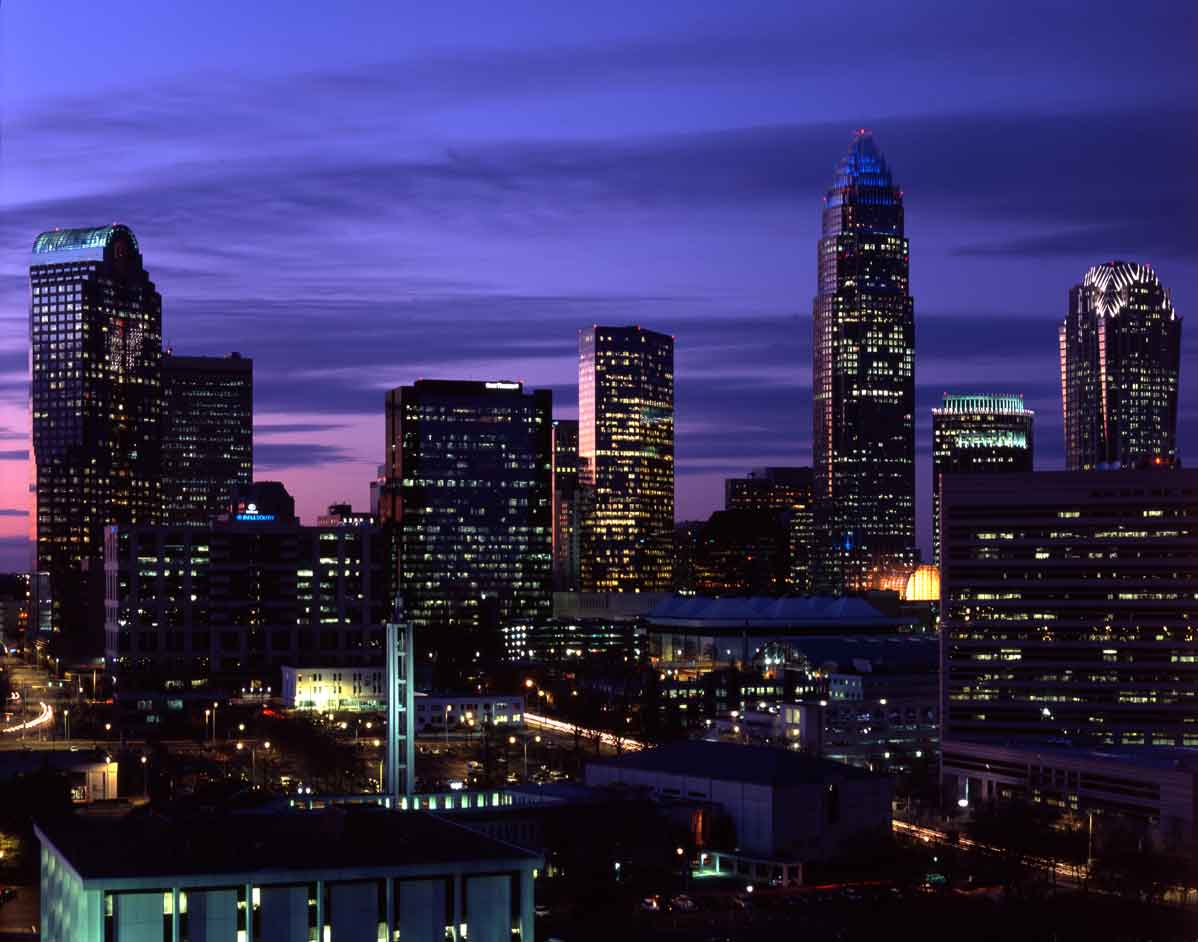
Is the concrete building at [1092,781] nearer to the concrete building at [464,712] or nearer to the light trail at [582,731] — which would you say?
the light trail at [582,731]

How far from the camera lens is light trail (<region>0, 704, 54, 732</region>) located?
5310 inches

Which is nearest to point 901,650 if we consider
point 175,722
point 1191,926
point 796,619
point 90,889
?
point 796,619

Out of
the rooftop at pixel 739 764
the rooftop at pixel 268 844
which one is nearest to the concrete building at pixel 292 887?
the rooftop at pixel 268 844

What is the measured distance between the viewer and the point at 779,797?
3214 inches

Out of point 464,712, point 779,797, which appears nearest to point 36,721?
point 464,712

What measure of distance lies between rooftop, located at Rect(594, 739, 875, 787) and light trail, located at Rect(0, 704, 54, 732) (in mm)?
53769

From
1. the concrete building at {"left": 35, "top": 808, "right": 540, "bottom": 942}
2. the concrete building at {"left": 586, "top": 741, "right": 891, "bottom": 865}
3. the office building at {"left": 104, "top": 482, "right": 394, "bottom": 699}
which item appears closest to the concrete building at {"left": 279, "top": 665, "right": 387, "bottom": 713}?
the office building at {"left": 104, "top": 482, "right": 394, "bottom": 699}

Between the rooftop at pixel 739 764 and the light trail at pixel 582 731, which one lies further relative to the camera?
the light trail at pixel 582 731

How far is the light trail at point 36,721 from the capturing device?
13488 cm

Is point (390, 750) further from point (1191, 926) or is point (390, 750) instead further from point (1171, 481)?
point (1171, 481)

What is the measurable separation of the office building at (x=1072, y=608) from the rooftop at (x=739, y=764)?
26486mm

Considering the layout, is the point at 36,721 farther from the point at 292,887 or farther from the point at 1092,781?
the point at 292,887

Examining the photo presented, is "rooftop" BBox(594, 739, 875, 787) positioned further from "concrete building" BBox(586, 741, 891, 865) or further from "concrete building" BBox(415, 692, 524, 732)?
"concrete building" BBox(415, 692, 524, 732)

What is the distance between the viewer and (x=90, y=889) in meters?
49.8
